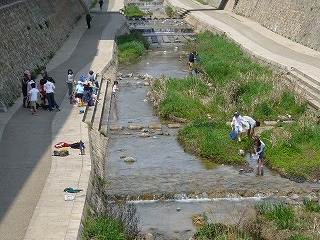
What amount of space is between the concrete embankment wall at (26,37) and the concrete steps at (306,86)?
33.5 feet

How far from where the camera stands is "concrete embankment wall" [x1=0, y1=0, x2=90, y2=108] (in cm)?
2047

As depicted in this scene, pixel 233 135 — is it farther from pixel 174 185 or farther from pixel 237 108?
pixel 237 108

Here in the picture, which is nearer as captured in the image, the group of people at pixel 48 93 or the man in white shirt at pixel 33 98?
the man in white shirt at pixel 33 98

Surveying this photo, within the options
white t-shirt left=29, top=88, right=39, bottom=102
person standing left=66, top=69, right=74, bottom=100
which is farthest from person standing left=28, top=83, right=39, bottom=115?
person standing left=66, top=69, right=74, bottom=100

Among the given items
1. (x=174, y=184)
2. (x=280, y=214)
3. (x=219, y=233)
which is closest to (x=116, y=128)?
(x=174, y=184)

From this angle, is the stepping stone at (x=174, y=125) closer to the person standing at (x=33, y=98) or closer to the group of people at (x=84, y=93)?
the group of people at (x=84, y=93)

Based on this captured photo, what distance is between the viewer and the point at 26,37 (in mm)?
25562

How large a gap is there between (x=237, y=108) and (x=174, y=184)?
6.40 metres

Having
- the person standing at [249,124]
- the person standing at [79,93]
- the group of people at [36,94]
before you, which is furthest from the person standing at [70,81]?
the person standing at [249,124]

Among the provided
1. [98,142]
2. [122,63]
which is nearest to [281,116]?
[98,142]

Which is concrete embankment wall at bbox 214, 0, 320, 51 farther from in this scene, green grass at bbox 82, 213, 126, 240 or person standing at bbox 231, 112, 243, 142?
green grass at bbox 82, 213, 126, 240

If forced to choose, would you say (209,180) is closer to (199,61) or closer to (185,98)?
(185,98)

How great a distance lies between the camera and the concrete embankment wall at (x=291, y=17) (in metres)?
31.4

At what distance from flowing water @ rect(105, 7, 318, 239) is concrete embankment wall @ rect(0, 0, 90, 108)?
12.7 ft
